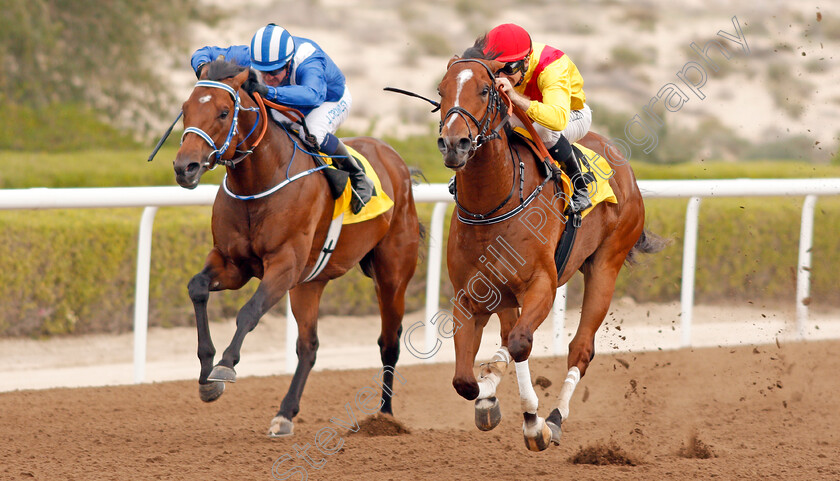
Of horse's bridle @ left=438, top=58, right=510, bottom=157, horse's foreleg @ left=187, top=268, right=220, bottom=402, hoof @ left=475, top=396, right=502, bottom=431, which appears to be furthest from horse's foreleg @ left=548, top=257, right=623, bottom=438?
horse's foreleg @ left=187, top=268, right=220, bottom=402

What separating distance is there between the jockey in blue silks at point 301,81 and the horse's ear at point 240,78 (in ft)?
0.23

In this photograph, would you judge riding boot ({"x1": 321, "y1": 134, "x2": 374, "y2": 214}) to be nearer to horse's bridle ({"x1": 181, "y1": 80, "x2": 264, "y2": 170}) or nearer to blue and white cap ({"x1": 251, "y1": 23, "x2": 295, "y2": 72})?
blue and white cap ({"x1": 251, "y1": 23, "x2": 295, "y2": 72})

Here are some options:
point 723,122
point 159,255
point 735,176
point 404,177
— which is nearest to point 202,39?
point 723,122

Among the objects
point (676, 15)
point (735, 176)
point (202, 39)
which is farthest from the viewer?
point (676, 15)

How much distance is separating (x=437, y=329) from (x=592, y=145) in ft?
6.07

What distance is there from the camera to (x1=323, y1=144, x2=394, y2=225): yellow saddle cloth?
470cm

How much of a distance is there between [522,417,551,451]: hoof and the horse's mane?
4.55 feet

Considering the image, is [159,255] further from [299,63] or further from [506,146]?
[506,146]

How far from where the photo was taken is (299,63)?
4566 millimetres

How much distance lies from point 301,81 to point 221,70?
59cm

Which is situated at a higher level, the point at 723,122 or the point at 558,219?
the point at 558,219

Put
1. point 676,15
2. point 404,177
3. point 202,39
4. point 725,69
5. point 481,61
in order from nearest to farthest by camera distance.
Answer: point 481,61 → point 404,177 → point 202,39 → point 725,69 → point 676,15

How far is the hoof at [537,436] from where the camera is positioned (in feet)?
12.4

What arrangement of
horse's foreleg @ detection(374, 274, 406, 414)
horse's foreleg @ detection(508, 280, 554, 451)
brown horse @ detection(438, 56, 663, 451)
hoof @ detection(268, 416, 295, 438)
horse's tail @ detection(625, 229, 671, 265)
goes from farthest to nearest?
A: horse's foreleg @ detection(374, 274, 406, 414), horse's tail @ detection(625, 229, 671, 265), hoof @ detection(268, 416, 295, 438), horse's foreleg @ detection(508, 280, 554, 451), brown horse @ detection(438, 56, 663, 451)
